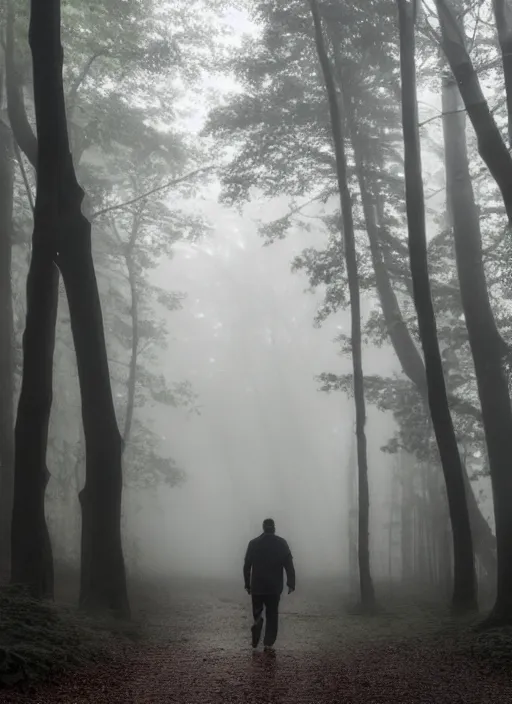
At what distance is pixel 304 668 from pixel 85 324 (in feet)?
18.7

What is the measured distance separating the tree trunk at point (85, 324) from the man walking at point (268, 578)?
7.98 feet

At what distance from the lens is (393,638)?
29.4 feet

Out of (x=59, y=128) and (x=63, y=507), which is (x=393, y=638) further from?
(x=63, y=507)

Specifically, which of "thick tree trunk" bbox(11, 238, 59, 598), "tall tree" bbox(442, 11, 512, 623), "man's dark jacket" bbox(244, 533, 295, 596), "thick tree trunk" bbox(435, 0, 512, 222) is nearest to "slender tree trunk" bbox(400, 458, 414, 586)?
"tall tree" bbox(442, 11, 512, 623)

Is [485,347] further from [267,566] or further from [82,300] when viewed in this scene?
[82,300]

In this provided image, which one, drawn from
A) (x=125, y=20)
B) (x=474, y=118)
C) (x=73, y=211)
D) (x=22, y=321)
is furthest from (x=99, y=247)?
(x=474, y=118)

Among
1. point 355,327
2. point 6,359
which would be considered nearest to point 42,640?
point 355,327

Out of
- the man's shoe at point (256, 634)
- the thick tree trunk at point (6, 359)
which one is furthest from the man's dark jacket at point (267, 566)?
the thick tree trunk at point (6, 359)

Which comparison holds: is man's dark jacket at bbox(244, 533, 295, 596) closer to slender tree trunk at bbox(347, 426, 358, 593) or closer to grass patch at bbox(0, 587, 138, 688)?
grass patch at bbox(0, 587, 138, 688)

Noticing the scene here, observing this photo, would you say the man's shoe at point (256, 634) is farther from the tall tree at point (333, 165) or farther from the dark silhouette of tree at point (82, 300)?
the tall tree at point (333, 165)

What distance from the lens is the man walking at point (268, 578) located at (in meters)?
7.82

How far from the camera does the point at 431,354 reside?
1001 cm

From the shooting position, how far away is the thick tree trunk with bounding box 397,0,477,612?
32.3 feet

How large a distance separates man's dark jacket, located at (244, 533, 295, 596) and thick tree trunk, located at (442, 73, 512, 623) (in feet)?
9.94
